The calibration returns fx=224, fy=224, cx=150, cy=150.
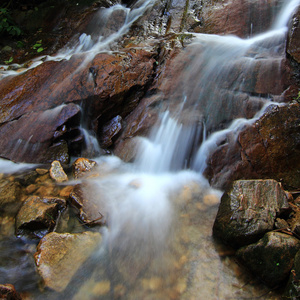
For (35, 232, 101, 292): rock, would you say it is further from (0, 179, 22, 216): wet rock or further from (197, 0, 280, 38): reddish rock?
(197, 0, 280, 38): reddish rock

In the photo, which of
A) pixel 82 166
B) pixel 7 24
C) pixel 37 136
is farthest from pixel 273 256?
pixel 7 24

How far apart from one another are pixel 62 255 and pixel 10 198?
61.7 inches

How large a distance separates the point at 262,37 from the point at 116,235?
530 cm

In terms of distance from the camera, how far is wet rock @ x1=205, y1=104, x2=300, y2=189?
3.66 m

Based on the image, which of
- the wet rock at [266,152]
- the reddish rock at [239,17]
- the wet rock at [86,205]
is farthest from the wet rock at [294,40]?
the wet rock at [86,205]

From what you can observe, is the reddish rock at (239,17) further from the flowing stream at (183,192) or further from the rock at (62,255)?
the rock at (62,255)

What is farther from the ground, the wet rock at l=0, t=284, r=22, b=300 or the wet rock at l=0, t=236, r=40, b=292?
the wet rock at l=0, t=284, r=22, b=300

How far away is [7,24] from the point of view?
7941mm

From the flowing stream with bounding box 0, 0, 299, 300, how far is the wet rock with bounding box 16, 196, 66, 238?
691mm

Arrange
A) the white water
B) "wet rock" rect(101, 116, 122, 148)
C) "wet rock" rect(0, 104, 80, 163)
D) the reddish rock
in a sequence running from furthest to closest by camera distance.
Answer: the white water < the reddish rock < "wet rock" rect(101, 116, 122, 148) < "wet rock" rect(0, 104, 80, 163)

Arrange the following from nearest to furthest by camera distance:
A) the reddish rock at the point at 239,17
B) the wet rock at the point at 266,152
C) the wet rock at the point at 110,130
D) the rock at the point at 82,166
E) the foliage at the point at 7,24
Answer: the wet rock at the point at 266,152 → the rock at the point at 82,166 → the wet rock at the point at 110,130 → the reddish rock at the point at 239,17 → the foliage at the point at 7,24

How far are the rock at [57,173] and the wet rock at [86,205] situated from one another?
0.49 meters

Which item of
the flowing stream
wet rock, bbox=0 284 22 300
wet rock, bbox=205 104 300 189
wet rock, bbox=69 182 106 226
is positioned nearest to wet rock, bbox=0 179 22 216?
wet rock, bbox=69 182 106 226

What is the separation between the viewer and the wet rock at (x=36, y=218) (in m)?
3.07
